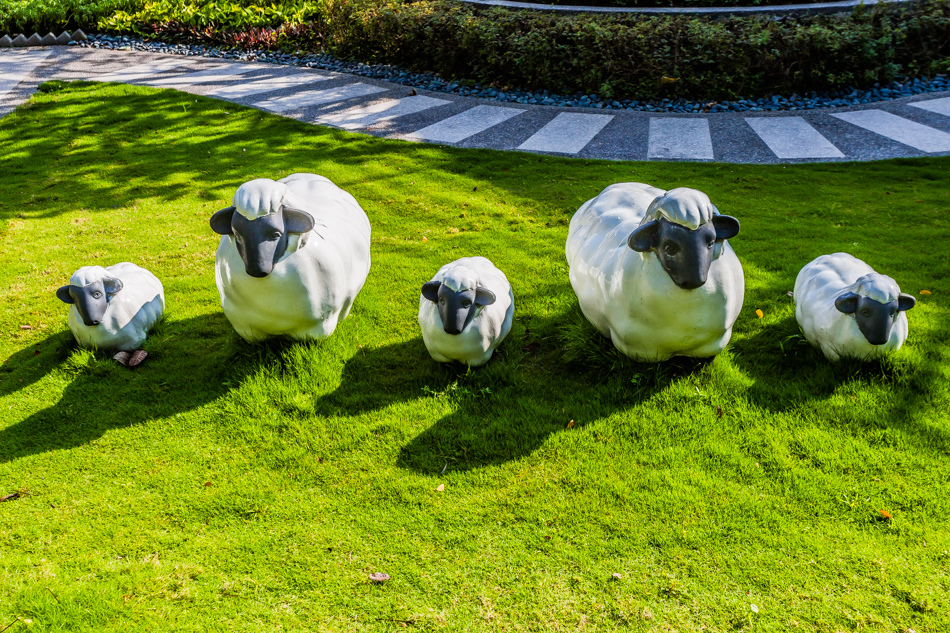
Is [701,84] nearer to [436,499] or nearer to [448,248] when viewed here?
[448,248]

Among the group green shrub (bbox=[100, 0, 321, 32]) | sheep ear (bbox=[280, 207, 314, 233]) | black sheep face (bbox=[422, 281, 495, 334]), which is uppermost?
green shrub (bbox=[100, 0, 321, 32])

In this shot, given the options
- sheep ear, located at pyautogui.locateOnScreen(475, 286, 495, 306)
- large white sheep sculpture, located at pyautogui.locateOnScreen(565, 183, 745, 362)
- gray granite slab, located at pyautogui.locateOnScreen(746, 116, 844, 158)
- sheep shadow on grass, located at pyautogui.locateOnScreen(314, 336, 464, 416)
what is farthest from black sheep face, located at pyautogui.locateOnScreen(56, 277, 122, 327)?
gray granite slab, located at pyautogui.locateOnScreen(746, 116, 844, 158)

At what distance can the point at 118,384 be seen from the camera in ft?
14.7

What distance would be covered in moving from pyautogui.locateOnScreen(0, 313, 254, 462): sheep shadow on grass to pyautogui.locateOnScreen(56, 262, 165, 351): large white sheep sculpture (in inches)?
5.0

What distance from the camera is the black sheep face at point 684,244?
3.46 meters

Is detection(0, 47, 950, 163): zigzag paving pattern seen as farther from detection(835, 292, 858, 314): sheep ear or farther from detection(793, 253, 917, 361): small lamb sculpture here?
detection(835, 292, 858, 314): sheep ear

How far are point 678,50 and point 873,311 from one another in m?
6.94

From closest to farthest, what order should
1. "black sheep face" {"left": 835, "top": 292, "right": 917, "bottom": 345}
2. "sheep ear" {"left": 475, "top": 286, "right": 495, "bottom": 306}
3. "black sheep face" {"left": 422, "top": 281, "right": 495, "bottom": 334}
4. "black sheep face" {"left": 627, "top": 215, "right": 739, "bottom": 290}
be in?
"black sheep face" {"left": 627, "top": 215, "right": 739, "bottom": 290}, "black sheep face" {"left": 835, "top": 292, "right": 917, "bottom": 345}, "black sheep face" {"left": 422, "top": 281, "right": 495, "bottom": 334}, "sheep ear" {"left": 475, "top": 286, "right": 495, "bottom": 306}

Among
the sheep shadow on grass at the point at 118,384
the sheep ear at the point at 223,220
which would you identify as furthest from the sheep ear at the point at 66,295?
the sheep ear at the point at 223,220

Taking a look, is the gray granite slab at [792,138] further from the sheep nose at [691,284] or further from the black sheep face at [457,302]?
the black sheep face at [457,302]

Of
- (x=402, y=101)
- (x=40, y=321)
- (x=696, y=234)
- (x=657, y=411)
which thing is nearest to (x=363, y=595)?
(x=657, y=411)

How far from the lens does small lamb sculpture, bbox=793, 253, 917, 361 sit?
3891mm

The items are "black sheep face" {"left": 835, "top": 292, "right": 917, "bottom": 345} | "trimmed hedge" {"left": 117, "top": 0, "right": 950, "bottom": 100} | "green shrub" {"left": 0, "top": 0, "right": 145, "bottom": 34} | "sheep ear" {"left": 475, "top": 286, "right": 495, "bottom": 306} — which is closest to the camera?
"black sheep face" {"left": 835, "top": 292, "right": 917, "bottom": 345}

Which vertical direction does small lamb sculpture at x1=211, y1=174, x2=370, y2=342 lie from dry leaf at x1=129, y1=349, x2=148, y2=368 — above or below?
above
